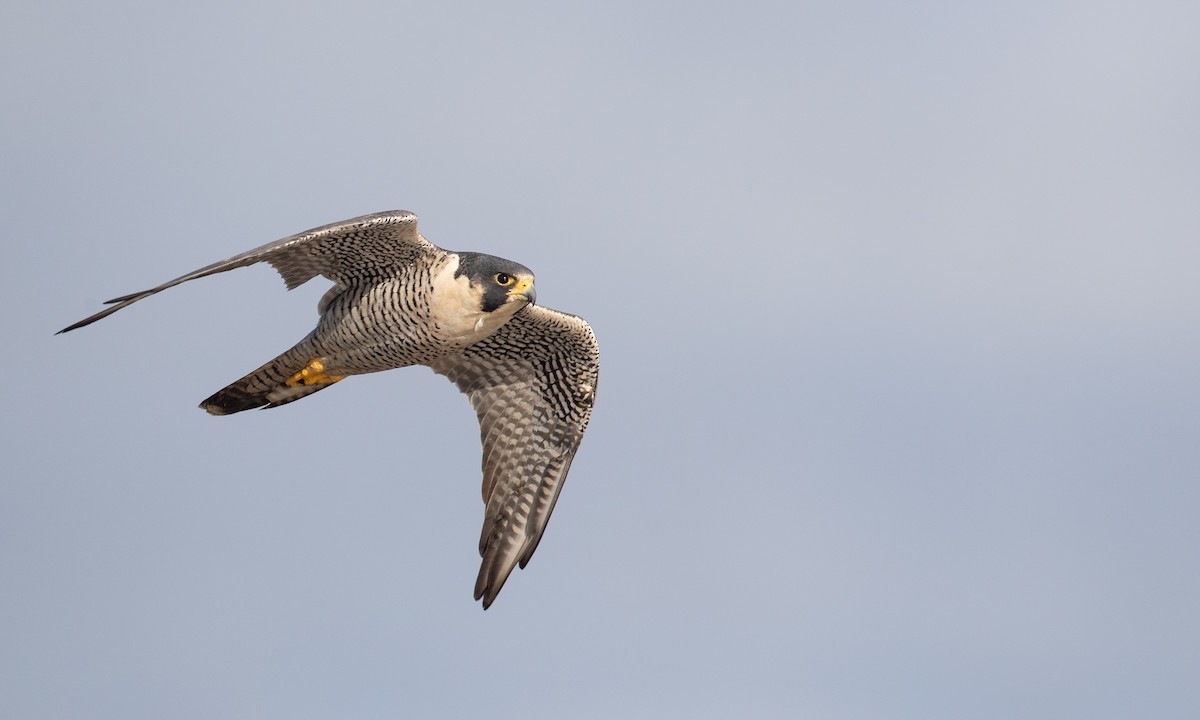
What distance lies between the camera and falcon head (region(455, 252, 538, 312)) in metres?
15.2

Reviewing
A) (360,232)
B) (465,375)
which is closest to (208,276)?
(360,232)

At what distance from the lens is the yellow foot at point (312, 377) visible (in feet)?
53.7

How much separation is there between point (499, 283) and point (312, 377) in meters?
2.70

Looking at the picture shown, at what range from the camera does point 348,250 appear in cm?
1568

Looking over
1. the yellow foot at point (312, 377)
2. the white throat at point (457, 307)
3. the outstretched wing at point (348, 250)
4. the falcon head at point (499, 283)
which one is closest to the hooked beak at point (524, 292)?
the falcon head at point (499, 283)

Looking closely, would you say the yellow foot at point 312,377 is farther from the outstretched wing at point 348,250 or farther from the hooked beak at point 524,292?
the hooked beak at point 524,292

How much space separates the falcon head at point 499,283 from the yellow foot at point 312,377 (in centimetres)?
218

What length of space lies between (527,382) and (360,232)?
341 cm

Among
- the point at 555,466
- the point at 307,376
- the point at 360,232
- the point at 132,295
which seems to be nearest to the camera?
the point at 132,295

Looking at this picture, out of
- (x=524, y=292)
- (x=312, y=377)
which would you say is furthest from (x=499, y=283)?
(x=312, y=377)

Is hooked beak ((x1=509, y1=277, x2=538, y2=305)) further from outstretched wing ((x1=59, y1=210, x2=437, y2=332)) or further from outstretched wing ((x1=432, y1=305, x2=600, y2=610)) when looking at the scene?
outstretched wing ((x1=432, y1=305, x2=600, y2=610))

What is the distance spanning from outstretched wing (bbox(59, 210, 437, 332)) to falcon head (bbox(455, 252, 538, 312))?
74 cm

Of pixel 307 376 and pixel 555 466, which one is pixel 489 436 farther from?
pixel 307 376

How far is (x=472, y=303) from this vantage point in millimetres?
15312
